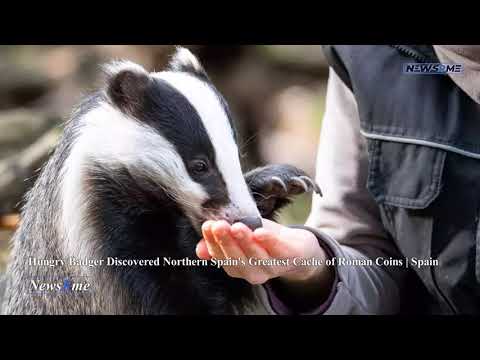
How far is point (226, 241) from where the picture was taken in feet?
4.02

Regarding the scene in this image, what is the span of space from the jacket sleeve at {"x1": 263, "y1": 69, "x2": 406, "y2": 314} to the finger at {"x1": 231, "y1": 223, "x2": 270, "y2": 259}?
0.17 meters

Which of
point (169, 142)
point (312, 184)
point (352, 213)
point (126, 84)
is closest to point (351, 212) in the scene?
point (352, 213)

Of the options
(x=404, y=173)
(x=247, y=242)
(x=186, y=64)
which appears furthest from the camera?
(x=186, y=64)

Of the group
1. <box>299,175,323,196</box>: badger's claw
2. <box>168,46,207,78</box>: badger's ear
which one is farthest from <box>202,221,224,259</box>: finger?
<box>168,46,207,78</box>: badger's ear

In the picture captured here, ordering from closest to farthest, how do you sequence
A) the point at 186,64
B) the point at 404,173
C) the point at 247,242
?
the point at 247,242
the point at 404,173
the point at 186,64

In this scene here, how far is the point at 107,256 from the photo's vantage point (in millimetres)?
1394

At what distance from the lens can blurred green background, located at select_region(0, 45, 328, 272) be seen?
1.61 meters

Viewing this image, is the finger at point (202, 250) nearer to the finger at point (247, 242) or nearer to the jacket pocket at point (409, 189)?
the finger at point (247, 242)

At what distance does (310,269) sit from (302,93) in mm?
551

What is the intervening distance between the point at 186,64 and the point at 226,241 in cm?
42

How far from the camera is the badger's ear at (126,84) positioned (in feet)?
4.43

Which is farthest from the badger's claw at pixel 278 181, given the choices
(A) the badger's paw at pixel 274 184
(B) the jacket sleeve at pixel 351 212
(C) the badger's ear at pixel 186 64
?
(C) the badger's ear at pixel 186 64

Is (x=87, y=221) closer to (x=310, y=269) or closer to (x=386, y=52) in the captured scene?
(x=310, y=269)

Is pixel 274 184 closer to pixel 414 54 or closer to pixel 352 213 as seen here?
pixel 352 213
